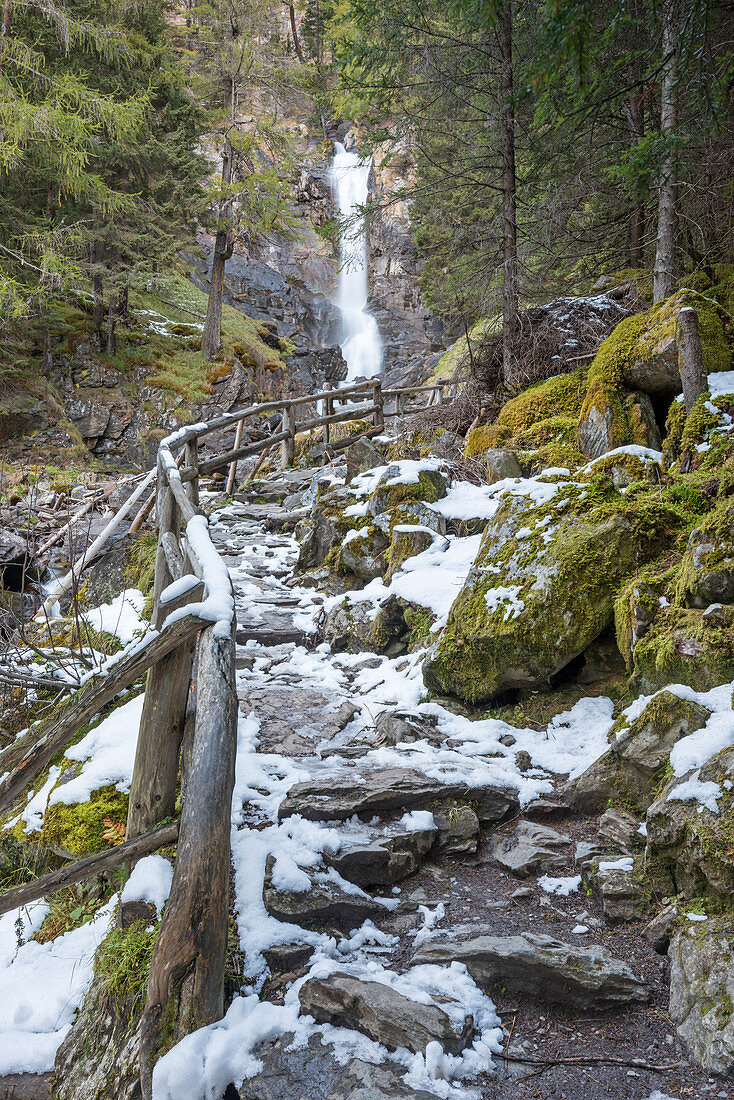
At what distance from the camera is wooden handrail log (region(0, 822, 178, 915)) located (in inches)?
84.4

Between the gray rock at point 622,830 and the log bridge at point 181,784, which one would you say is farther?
the gray rock at point 622,830

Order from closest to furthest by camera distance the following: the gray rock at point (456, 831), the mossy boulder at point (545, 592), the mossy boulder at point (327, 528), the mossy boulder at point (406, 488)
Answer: the gray rock at point (456, 831), the mossy boulder at point (545, 592), the mossy boulder at point (406, 488), the mossy boulder at point (327, 528)

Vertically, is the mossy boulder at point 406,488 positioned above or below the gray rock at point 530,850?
above

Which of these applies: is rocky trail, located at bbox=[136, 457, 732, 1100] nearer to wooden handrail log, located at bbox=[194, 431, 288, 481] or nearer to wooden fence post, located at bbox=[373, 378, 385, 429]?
wooden handrail log, located at bbox=[194, 431, 288, 481]

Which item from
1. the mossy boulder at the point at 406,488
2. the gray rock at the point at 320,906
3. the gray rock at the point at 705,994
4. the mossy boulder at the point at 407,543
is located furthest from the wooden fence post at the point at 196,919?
the mossy boulder at the point at 406,488

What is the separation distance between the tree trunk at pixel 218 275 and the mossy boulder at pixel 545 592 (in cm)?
1718

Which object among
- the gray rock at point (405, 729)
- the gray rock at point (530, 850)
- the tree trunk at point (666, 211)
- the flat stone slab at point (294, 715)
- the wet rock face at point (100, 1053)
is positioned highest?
the tree trunk at point (666, 211)

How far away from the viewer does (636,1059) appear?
1838mm

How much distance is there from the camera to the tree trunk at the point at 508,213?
7473mm

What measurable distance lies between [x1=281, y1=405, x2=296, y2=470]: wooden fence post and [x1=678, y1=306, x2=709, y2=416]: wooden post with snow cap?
7.55 metres

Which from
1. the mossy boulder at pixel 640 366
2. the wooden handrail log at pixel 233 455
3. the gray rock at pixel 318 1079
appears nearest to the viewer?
the gray rock at pixel 318 1079

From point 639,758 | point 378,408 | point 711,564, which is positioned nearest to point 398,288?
point 378,408

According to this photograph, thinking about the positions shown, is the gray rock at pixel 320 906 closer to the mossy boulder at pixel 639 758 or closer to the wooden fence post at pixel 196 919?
the wooden fence post at pixel 196 919

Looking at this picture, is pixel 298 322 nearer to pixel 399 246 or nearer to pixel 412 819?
pixel 399 246
